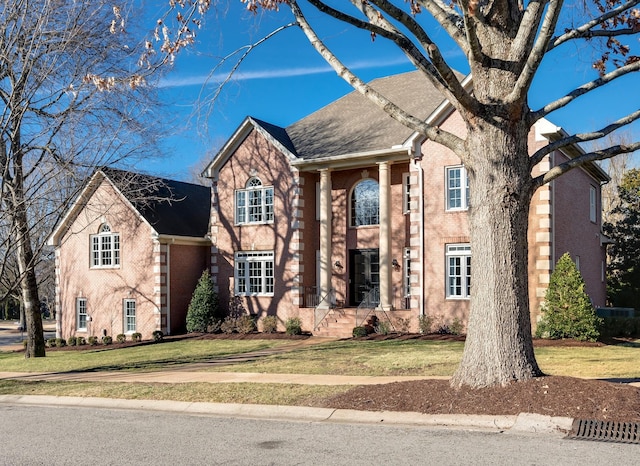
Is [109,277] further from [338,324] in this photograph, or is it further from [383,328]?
[383,328]

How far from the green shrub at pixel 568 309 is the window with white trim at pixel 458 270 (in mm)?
3253

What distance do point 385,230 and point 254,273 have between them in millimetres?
6373

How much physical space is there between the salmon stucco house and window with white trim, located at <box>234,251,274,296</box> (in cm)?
5

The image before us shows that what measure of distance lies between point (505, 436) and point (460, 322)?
14.6 meters

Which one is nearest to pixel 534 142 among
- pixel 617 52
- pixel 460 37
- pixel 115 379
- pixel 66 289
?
pixel 617 52

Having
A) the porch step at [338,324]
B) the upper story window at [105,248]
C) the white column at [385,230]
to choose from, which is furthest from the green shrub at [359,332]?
the upper story window at [105,248]

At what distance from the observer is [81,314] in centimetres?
3086

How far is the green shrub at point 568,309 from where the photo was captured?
19234 millimetres

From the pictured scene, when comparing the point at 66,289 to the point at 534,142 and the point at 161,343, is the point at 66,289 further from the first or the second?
the point at 534,142

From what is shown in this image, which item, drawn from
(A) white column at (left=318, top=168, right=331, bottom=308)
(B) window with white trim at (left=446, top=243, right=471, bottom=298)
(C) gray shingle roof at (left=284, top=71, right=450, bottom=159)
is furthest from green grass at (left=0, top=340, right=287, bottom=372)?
(C) gray shingle roof at (left=284, top=71, right=450, bottom=159)

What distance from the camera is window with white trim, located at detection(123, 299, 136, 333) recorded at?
2908 centimetres

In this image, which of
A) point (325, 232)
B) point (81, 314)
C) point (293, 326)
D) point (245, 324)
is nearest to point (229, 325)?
point (245, 324)

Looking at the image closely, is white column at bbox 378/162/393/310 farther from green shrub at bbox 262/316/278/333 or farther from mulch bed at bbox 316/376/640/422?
mulch bed at bbox 316/376/640/422

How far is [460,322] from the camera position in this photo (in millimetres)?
22438
